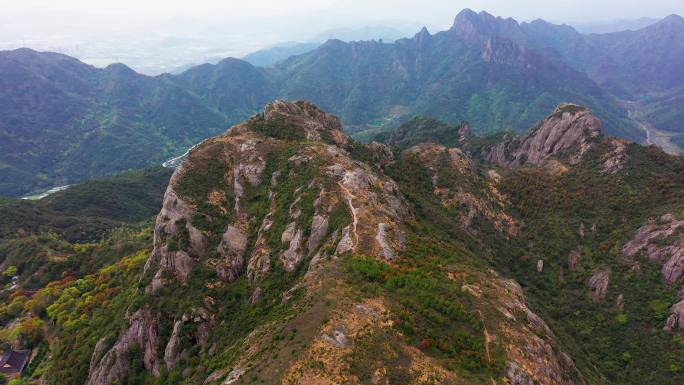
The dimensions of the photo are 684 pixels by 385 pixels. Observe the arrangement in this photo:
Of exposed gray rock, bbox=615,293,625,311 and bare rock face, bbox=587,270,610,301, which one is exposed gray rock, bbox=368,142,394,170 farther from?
exposed gray rock, bbox=615,293,625,311

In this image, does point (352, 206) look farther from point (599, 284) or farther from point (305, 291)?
point (599, 284)

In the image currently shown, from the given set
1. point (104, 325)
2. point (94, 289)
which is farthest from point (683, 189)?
point (94, 289)

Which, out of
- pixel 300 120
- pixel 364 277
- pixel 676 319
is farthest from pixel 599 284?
pixel 300 120

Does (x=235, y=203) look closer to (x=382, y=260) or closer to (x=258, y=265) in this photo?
(x=258, y=265)

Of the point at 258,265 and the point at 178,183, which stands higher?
the point at 178,183

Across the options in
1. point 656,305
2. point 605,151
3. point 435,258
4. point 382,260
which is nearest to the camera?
point 382,260

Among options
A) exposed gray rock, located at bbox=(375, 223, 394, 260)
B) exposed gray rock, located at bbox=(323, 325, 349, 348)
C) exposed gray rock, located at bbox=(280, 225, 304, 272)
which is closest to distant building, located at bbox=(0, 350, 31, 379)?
exposed gray rock, located at bbox=(280, 225, 304, 272)

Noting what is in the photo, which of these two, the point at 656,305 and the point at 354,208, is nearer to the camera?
the point at 354,208
